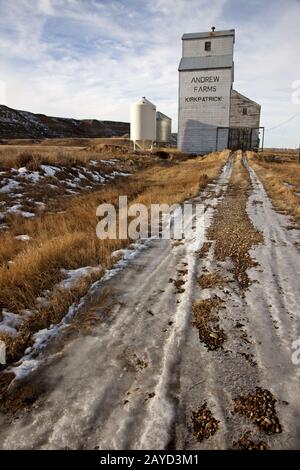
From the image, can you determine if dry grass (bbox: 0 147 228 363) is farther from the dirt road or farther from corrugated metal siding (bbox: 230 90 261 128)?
corrugated metal siding (bbox: 230 90 261 128)

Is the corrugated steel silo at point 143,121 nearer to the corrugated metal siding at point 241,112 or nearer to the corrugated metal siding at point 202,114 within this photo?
the corrugated metal siding at point 202,114

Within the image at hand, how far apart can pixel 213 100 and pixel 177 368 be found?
4001 centimetres

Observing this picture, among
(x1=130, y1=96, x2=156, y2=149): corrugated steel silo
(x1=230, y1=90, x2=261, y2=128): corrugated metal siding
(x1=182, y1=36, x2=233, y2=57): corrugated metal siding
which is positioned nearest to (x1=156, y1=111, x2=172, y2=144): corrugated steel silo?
(x1=130, y1=96, x2=156, y2=149): corrugated steel silo

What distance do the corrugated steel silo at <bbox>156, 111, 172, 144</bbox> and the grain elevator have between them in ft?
36.3

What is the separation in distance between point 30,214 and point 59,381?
834cm

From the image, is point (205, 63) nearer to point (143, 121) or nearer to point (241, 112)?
point (241, 112)

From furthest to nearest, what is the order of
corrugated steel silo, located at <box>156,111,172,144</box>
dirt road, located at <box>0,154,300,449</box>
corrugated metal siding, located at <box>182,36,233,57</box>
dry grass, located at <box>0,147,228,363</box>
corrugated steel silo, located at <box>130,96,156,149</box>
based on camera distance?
1. corrugated steel silo, located at <box>156,111,172,144</box>
2. corrugated steel silo, located at <box>130,96,156,149</box>
3. corrugated metal siding, located at <box>182,36,233,57</box>
4. dry grass, located at <box>0,147,228,363</box>
5. dirt road, located at <box>0,154,300,449</box>

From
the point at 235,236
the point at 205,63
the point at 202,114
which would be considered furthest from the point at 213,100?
the point at 235,236

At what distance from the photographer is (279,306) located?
4.32 m

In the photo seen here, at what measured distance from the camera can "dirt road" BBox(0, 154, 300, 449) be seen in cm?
249

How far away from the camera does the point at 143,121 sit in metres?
42.6

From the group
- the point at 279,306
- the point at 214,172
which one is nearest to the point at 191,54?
the point at 214,172

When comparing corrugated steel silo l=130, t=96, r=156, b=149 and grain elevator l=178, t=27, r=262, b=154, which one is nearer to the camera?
grain elevator l=178, t=27, r=262, b=154
